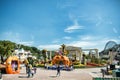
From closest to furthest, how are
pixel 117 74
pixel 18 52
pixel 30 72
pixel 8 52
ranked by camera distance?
pixel 117 74, pixel 30 72, pixel 8 52, pixel 18 52

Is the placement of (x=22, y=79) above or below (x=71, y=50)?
below

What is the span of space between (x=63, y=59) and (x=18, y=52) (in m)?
65.9

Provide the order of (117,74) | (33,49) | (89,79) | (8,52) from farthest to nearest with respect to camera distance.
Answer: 1. (33,49)
2. (8,52)
3. (89,79)
4. (117,74)

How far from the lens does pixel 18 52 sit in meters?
117

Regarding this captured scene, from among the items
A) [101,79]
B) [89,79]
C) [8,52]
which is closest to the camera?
[101,79]

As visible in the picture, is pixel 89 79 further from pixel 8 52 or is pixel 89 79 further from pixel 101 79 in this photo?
pixel 8 52

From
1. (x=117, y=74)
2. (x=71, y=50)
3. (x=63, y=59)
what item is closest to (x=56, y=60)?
(x=63, y=59)

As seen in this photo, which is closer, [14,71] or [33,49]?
[14,71]

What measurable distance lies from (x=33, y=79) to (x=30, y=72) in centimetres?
297

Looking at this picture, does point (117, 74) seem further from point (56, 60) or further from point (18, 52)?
point (18, 52)

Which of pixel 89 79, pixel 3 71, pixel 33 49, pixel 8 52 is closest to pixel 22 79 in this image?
pixel 89 79

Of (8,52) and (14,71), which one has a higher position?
(8,52)

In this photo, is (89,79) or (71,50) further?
(71,50)

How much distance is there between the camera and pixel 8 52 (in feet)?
215
